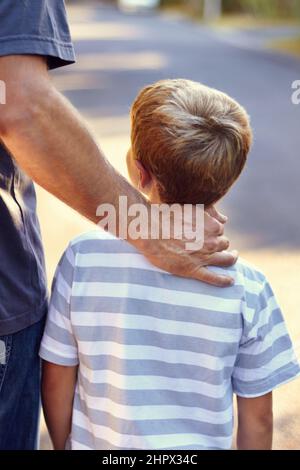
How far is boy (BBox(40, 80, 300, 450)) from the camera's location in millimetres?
1862

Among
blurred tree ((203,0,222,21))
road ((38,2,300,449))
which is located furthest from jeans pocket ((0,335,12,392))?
blurred tree ((203,0,222,21))

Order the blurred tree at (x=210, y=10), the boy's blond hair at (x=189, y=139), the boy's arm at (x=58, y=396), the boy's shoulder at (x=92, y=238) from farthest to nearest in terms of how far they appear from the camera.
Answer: the blurred tree at (x=210, y=10), the boy's arm at (x=58, y=396), the boy's shoulder at (x=92, y=238), the boy's blond hair at (x=189, y=139)

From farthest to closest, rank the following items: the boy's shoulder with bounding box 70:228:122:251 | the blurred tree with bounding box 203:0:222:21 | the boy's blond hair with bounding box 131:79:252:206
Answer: the blurred tree with bounding box 203:0:222:21, the boy's shoulder with bounding box 70:228:122:251, the boy's blond hair with bounding box 131:79:252:206

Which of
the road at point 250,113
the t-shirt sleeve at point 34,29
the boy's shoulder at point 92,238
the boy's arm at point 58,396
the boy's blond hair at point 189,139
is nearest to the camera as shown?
the t-shirt sleeve at point 34,29

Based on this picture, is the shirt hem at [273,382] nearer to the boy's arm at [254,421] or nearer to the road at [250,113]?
the boy's arm at [254,421]

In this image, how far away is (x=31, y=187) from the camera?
2.01m

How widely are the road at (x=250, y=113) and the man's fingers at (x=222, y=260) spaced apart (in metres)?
1.33

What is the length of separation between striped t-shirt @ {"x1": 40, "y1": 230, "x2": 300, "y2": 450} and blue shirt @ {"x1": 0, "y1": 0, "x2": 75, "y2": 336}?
78 millimetres

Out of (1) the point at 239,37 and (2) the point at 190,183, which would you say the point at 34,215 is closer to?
(2) the point at 190,183

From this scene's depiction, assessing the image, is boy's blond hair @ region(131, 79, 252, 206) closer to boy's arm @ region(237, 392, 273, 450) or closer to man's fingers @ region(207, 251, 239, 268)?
man's fingers @ region(207, 251, 239, 268)

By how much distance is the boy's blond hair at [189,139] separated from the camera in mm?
1835

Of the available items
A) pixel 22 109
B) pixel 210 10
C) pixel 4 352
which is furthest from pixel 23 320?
pixel 210 10

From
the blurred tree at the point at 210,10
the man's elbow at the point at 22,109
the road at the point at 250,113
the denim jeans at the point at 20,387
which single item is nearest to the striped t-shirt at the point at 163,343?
the denim jeans at the point at 20,387

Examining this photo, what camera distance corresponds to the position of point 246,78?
1416 cm
